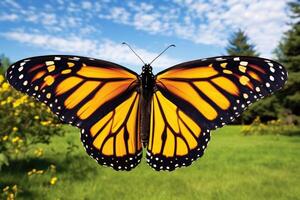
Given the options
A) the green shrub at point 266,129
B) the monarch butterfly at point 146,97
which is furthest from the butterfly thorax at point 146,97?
the green shrub at point 266,129

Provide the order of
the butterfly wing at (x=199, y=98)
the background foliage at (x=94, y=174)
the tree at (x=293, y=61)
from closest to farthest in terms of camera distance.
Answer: the butterfly wing at (x=199, y=98), the background foliage at (x=94, y=174), the tree at (x=293, y=61)

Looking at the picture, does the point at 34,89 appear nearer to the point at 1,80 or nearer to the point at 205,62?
the point at 205,62

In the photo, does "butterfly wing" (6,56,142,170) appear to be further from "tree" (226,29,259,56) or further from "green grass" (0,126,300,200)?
"tree" (226,29,259,56)

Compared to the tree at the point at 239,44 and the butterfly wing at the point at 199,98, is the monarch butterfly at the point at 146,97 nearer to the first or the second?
the butterfly wing at the point at 199,98

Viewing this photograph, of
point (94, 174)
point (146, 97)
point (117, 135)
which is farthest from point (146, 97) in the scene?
point (94, 174)

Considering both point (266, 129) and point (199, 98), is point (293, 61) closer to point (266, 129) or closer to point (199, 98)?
point (266, 129)

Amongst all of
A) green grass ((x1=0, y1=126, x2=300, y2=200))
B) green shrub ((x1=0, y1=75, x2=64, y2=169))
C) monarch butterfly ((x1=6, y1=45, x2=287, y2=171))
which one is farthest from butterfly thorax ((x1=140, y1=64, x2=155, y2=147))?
green shrub ((x1=0, y1=75, x2=64, y2=169))
